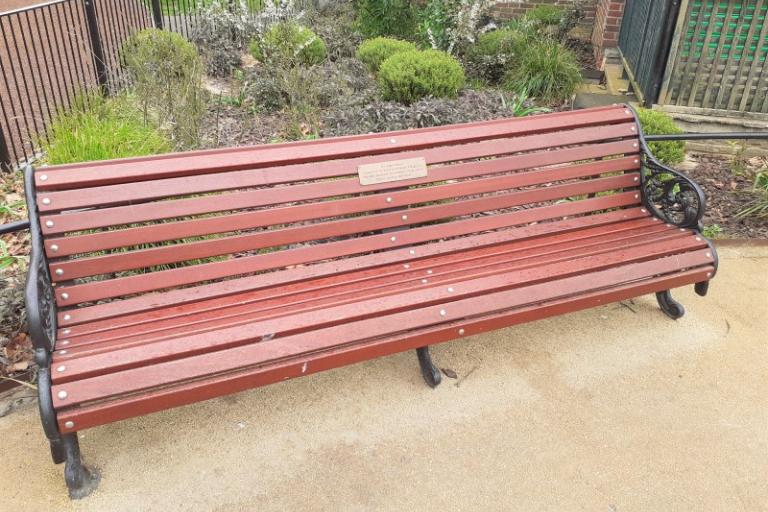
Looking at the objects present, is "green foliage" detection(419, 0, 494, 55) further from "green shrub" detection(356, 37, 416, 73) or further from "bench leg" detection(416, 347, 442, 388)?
"bench leg" detection(416, 347, 442, 388)

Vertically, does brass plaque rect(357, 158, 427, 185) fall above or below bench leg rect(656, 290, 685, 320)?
above

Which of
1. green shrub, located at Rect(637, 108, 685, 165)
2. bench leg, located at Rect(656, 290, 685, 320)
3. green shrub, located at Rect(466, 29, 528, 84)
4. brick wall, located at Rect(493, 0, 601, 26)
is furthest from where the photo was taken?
brick wall, located at Rect(493, 0, 601, 26)

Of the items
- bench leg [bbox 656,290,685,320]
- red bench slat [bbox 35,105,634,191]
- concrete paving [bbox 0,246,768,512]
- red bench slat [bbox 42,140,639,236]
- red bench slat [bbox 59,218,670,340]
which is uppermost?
red bench slat [bbox 35,105,634,191]

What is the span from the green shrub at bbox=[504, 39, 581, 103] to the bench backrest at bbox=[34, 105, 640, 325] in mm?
3018

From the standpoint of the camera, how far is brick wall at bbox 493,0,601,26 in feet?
30.0

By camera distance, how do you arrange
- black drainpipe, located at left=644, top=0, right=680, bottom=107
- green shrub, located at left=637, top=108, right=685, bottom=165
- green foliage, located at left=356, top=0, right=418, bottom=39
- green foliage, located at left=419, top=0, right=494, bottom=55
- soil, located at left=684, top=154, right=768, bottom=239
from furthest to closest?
green foliage, located at left=356, top=0, right=418, bottom=39
green foliage, located at left=419, top=0, right=494, bottom=55
black drainpipe, located at left=644, top=0, right=680, bottom=107
green shrub, located at left=637, top=108, right=685, bottom=165
soil, located at left=684, top=154, right=768, bottom=239

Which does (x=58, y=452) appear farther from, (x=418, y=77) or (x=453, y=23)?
(x=453, y=23)

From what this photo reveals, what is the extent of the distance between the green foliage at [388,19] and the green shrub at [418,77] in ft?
10.2

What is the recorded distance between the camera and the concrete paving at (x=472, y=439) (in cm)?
222

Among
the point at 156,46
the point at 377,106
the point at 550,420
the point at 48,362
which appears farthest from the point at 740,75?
the point at 48,362

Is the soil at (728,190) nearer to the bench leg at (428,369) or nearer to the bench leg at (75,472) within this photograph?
the bench leg at (428,369)

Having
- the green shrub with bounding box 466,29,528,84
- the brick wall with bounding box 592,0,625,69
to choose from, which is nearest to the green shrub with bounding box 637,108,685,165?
the green shrub with bounding box 466,29,528,84

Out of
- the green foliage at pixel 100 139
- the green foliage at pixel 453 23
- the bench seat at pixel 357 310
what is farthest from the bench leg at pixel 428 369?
the green foliage at pixel 453 23

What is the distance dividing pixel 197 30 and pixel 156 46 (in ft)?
10.1
